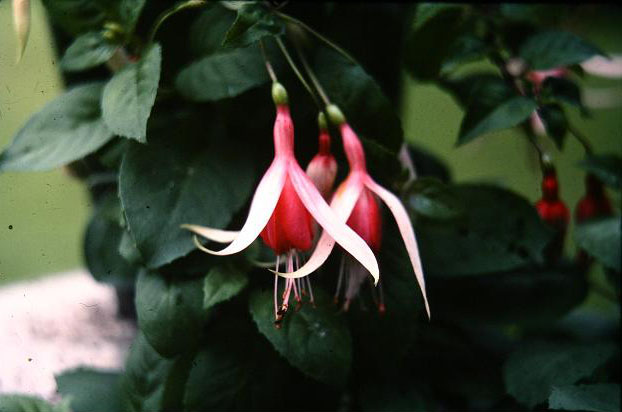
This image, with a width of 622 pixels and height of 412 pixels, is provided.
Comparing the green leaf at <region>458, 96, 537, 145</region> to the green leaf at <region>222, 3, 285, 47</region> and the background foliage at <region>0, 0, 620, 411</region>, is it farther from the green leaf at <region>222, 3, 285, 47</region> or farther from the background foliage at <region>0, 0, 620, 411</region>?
the green leaf at <region>222, 3, 285, 47</region>

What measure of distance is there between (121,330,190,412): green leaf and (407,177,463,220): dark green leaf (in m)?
0.22

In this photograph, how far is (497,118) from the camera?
538mm

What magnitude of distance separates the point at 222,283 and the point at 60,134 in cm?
17

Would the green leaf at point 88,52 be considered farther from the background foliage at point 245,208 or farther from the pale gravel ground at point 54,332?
the pale gravel ground at point 54,332

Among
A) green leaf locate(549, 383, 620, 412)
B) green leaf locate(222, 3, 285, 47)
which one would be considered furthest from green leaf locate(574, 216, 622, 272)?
green leaf locate(222, 3, 285, 47)

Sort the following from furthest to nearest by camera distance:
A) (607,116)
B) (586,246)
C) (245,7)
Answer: (607,116) < (586,246) < (245,7)

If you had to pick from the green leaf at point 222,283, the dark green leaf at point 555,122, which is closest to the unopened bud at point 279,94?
the green leaf at point 222,283

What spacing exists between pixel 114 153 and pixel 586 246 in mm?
409

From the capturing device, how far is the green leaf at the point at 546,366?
1.77 feet

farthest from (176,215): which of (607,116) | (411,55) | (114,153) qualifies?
(607,116)

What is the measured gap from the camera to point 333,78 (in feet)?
1.68

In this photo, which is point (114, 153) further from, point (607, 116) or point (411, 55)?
point (607, 116)

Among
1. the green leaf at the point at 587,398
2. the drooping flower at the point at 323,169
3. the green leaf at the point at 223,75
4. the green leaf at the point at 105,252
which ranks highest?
the green leaf at the point at 223,75

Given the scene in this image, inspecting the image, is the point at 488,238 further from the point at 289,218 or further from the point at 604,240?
the point at 289,218
